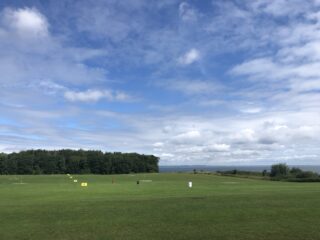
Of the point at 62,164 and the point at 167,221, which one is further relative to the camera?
the point at 62,164

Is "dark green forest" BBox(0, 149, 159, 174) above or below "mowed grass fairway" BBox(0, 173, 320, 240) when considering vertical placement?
above

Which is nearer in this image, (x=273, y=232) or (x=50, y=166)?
(x=273, y=232)

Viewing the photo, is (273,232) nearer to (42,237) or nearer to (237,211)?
(237,211)

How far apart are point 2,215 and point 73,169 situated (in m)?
175

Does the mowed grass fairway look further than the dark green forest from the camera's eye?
No

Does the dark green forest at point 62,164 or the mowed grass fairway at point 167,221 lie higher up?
the dark green forest at point 62,164

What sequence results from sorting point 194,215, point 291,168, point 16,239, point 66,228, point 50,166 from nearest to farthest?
point 16,239
point 66,228
point 194,215
point 291,168
point 50,166

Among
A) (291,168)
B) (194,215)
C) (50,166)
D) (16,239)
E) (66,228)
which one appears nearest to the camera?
(16,239)

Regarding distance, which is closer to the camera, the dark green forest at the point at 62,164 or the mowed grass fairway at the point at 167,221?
the mowed grass fairway at the point at 167,221

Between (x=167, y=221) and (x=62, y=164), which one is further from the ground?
(x=62, y=164)

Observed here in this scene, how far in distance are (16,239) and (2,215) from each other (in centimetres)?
662

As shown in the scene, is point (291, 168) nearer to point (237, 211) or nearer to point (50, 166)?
point (50, 166)

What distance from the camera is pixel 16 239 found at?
48.1ft

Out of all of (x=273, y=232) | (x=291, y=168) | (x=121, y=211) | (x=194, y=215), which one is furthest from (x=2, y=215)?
(x=291, y=168)
